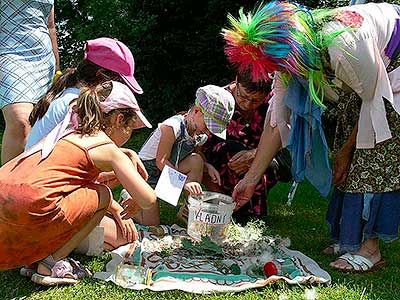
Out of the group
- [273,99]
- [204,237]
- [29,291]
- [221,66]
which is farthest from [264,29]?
[221,66]

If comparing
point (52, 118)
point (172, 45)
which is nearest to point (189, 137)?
point (52, 118)

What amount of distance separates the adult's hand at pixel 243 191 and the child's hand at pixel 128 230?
21.9 inches

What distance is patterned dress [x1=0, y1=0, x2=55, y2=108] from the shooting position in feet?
10.6

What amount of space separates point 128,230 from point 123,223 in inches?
1.7

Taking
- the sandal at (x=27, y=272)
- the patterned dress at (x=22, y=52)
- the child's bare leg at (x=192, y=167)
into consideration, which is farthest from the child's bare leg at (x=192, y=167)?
the sandal at (x=27, y=272)

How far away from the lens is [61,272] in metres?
2.50

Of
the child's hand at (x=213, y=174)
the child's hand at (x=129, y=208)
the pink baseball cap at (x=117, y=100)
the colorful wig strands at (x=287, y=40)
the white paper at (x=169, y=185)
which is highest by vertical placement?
the colorful wig strands at (x=287, y=40)

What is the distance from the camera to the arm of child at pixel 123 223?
288 cm

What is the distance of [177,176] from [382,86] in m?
0.97

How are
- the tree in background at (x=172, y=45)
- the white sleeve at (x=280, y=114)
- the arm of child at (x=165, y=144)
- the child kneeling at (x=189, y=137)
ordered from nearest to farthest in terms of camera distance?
the white sleeve at (x=280, y=114) < the child kneeling at (x=189, y=137) < the arm of child at (x=165, y=144) < the tree in background at (x=172, y=45)

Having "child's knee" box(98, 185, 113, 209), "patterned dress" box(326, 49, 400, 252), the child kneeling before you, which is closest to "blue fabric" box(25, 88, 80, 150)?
"child's knee" box(98, 185, 113, 209)

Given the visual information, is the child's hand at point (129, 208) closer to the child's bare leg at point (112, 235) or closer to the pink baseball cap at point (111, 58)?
the child's bare leg at point (112, 235)

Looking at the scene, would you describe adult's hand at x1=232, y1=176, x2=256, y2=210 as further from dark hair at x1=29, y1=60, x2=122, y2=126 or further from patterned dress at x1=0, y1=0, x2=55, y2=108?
patterned dress at x1=0, y1=0, x2=55, y2=108

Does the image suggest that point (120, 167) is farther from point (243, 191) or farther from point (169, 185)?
point (243, 191)
